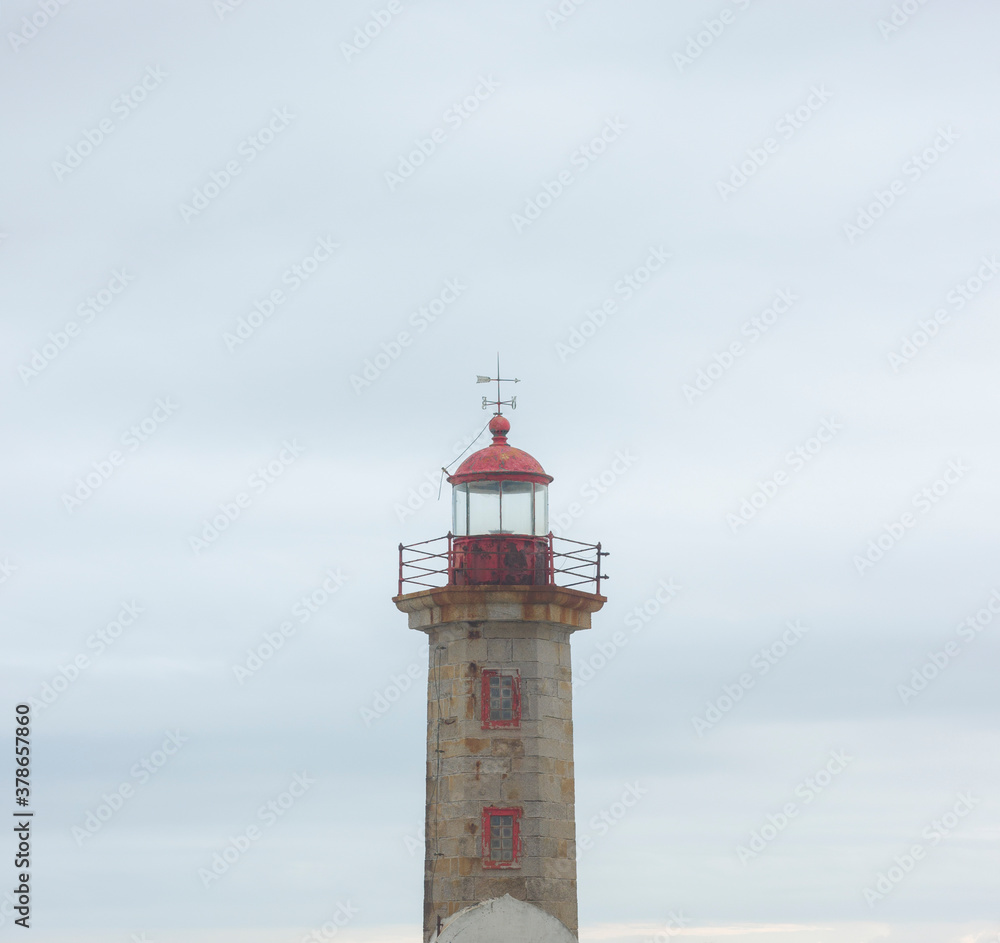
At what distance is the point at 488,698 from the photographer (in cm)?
4169

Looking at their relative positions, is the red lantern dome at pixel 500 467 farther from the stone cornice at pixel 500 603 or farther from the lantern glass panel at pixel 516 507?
the stone cornice at pixel 500 603

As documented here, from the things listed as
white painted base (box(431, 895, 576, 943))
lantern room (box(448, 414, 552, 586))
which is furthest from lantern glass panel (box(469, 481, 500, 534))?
white painted base (box(431, 895, 576, 943))

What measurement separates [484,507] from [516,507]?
667mm

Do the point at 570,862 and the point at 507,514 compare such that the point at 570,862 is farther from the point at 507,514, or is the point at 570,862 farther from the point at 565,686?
the point at 507,514

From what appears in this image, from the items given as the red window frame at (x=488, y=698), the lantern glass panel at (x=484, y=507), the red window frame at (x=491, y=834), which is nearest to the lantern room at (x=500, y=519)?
the lantern glass panel at (x=484, y=507)

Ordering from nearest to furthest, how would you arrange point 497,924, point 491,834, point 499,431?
point 497,924, point 491,834, point 499,431

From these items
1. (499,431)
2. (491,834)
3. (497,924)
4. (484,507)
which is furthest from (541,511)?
(497,924)

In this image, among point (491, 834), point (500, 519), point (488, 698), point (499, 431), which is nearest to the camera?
point (491, 834)

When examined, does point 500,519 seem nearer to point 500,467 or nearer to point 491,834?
point 500,467

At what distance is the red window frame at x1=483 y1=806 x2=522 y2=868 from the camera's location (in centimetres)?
4094

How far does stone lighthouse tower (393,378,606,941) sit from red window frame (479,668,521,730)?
0.07ft

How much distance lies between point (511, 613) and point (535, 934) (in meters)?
6.35

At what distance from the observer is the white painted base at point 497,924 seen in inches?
1597

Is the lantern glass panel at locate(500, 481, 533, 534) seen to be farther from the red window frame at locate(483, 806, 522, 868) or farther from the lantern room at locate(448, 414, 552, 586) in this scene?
the red window frame at locate(483, 806, 522, 868)
